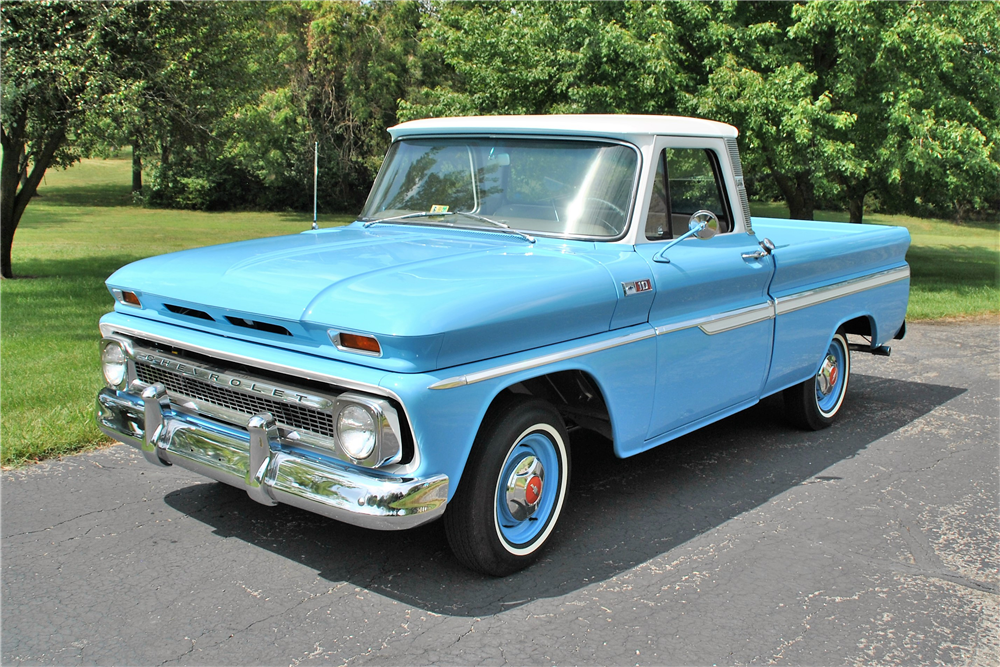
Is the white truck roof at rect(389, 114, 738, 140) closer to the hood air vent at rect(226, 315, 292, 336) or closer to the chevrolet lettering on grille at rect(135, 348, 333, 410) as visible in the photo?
the hood air vent at rect(226, 315, 292, 336)

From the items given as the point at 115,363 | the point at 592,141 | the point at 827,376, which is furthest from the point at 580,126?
the point at 827,376

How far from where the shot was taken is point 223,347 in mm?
3676

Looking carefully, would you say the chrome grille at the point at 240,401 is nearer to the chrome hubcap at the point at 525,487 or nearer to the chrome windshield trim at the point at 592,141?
the chrome hubcap at the point at 525,487

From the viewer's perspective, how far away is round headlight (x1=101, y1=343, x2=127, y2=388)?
423cm

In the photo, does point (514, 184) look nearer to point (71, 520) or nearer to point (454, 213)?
point (454, 213)

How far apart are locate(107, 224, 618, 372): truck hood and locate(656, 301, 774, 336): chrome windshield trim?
551 mm

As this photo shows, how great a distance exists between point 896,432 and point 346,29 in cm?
3081

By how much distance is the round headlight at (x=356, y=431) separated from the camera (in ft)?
10.9

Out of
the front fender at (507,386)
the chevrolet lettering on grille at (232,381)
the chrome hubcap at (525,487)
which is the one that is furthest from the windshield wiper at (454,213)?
the chevrolet lettering on grille at (232,381)

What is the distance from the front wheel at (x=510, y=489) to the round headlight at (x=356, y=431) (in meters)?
0.48

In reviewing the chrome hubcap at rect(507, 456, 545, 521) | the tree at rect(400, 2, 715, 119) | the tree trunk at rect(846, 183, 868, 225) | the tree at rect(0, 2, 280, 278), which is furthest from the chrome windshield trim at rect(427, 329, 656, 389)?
the tree trunk at rect(846, 183, 868, 225)

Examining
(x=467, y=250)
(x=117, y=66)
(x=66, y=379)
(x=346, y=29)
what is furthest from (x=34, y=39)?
(x=346, y=29)

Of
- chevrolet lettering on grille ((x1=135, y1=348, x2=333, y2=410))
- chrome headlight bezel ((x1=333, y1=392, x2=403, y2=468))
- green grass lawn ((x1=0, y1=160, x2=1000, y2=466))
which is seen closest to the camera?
chrome headlight bezel ((x1=333, y1=392, x2=403, y2=468))

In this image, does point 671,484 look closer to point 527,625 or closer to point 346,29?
point 527,625
